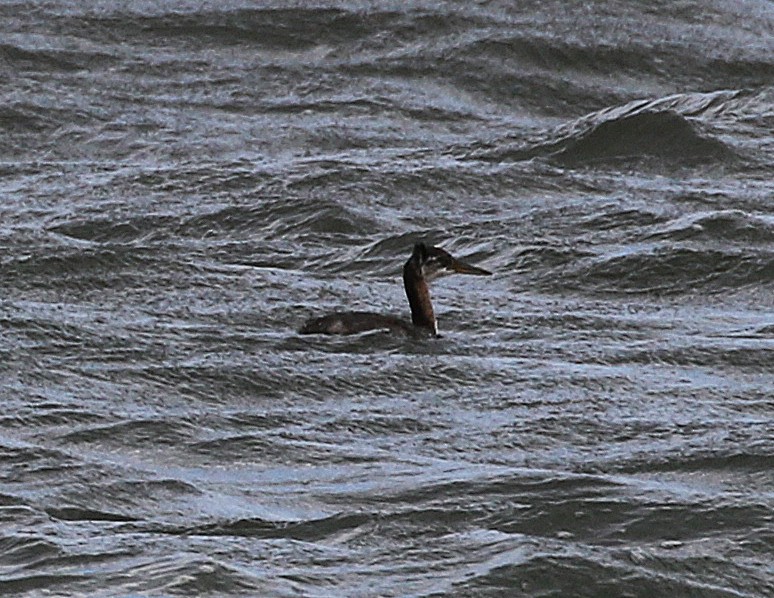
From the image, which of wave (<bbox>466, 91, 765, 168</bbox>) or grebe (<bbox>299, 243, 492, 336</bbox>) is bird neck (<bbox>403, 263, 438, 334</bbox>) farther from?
wave (<bbox>466, 91, 765, 168</bbox>)

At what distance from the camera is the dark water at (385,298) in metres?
7.88

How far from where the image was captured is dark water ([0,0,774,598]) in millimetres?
7883

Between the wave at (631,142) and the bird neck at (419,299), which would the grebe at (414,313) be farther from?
the wave at (631,142)

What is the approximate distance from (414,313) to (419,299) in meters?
0.06

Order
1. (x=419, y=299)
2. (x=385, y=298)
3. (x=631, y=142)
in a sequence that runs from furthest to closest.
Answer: (x=631, y=142), (x=385, y=298), (x=419, y=299)

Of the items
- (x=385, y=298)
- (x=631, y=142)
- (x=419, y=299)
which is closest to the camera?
(x=419, y=299)

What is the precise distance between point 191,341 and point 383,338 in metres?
0.78

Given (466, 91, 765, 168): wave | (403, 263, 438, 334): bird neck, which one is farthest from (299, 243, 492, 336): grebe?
(466, 91, 765, 168): wave

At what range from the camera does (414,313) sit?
11.1m

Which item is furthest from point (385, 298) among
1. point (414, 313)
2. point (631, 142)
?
point (631, 142)

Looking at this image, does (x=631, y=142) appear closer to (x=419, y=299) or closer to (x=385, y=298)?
(x=385, y=298)

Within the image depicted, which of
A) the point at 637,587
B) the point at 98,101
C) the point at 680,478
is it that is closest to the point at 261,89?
the point at 98,101

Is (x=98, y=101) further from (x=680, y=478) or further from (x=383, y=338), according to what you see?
(x=680, y=478)

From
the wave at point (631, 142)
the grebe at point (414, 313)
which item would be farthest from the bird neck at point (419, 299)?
the wave at point (631, 142)
